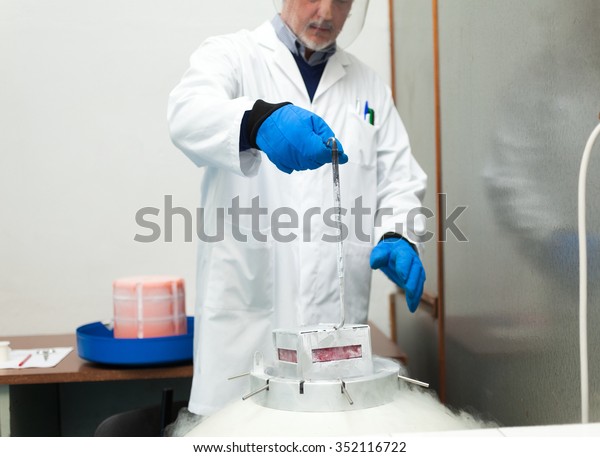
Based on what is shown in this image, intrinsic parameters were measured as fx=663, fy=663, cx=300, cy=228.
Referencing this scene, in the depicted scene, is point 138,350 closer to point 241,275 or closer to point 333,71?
point 241,275

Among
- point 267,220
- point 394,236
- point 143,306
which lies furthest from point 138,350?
point 394,236

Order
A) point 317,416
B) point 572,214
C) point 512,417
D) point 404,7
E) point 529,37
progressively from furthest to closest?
1. point 404,7
2. point 512,417
3. point 529,37
4. point 572,214
5. point 317,416

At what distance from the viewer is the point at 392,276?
4.77 feet

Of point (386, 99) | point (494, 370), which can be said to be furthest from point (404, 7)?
point (494, 370)

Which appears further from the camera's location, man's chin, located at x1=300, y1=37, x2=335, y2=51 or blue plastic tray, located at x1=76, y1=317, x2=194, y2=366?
blue plastic tray, located at x1=76, y1=317, x2=194, y2=366

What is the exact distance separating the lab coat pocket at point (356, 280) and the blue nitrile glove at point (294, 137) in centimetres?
44

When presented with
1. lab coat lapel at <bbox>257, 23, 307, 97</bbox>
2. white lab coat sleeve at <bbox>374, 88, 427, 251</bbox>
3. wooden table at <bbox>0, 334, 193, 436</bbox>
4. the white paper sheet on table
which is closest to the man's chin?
lab coat lapel at <bbox>257, 23, 307, 97</bbox>

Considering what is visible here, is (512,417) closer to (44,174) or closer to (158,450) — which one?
(158,450)

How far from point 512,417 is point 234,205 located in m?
0.77

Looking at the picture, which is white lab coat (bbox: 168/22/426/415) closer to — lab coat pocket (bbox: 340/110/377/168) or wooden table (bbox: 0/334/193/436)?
lab coat pocket (bbox: 340/110/377/168)

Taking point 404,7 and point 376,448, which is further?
point 404,7

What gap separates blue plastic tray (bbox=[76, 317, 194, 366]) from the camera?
1760 millimetres

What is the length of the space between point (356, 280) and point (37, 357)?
1016mm

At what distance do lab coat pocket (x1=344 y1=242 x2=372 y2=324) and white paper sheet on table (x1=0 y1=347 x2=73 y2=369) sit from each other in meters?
0.87
